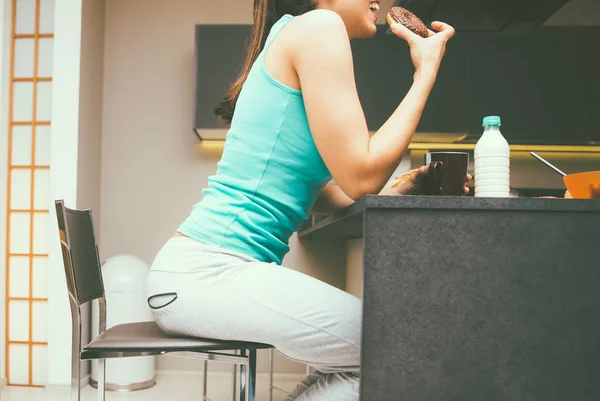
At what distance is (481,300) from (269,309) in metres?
0.32

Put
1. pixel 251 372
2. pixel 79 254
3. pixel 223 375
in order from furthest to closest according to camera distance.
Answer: pixel 223 375 → pixel 79 254 → pixel 251 372

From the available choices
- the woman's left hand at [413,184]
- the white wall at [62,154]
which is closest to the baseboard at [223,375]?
the white wall at [62,154]

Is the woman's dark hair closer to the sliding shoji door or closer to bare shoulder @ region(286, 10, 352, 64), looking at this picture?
bare shoulder @ region(286, 10, 352, 64)

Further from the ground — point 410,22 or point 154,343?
point 410,22

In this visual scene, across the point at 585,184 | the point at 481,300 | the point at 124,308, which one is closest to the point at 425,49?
the point at 585,184

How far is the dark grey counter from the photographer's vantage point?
729 mm

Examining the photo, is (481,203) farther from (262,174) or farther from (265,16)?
(265,16)

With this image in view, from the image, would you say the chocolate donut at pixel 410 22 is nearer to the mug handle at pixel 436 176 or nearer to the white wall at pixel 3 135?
the mug handle at pixel 436 176

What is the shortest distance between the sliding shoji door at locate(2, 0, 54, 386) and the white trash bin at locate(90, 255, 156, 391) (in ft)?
1.39

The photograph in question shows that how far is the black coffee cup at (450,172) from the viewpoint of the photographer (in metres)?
0.94

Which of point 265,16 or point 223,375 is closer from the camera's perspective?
point 265,16

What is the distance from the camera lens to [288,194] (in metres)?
1.00

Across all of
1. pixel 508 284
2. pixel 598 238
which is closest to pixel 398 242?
pixel 508 284

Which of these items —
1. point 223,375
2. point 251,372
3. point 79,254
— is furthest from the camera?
point 223,375
